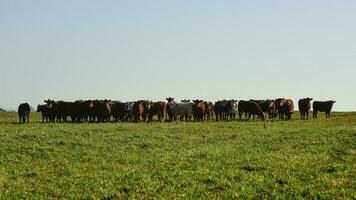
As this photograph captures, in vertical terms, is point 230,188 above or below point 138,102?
below

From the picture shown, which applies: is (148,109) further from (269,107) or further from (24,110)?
(269,107)

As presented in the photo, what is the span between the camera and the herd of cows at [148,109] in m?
51.9

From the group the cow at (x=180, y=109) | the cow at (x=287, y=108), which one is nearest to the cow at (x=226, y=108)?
the cow at (x=180, y=109)

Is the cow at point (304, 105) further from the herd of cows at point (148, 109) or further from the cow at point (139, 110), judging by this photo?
the cow at point (139, 110)

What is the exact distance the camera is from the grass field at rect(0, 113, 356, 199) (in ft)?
45.2

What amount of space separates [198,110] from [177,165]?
36140mm

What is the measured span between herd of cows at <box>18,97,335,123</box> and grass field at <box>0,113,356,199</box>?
21003mm

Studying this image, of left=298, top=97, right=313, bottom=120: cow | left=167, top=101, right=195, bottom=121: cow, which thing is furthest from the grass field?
left=298, top=97, right=313, bottom=120: cow

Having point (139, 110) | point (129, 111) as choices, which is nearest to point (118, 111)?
point (129, 111)

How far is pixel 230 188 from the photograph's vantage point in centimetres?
1397

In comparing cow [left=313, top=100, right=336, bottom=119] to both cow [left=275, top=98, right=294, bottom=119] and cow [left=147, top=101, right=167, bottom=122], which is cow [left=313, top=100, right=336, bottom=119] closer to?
cow [left=275, top=98, right=294, bottom=119]

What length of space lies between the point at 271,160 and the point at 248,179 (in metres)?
4.15

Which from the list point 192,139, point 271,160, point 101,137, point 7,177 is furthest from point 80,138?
point 271,160

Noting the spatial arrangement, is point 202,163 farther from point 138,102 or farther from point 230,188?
point 138,102
